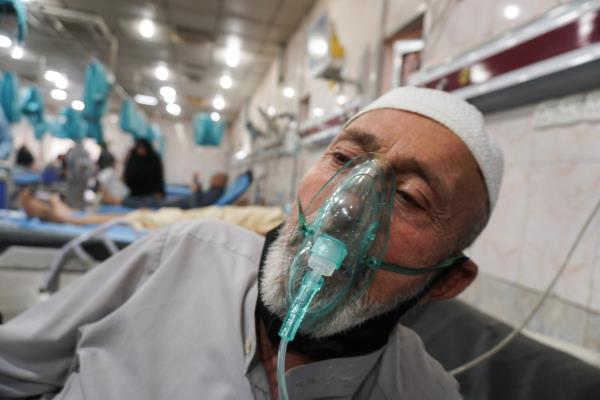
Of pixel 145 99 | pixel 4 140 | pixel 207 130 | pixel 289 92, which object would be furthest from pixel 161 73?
pixel 4 140

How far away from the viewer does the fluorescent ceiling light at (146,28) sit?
5.69 m

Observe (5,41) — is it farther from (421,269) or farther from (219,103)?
(219,103)

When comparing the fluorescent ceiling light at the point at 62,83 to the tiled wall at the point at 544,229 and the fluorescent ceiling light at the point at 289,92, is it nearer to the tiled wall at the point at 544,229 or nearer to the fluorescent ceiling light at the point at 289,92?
the fluorescent ceiling light at the point at 289,92

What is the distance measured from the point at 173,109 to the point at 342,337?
12.6 metres

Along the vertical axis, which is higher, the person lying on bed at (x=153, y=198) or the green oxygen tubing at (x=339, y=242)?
the green oxygen tubing at (x=339, y=242)

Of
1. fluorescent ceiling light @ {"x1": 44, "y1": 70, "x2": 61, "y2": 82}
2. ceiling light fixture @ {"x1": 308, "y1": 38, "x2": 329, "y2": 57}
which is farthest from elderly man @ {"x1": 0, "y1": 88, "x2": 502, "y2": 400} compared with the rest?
fluorescent ceiling light @ {"x1": 44, "y1": 70, "x2": 61, "y2": 82}

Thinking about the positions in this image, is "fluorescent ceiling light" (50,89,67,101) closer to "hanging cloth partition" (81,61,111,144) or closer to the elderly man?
"hanging cloth partition" (81,61,111,144)

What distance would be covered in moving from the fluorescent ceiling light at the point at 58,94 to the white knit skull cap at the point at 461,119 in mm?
12112

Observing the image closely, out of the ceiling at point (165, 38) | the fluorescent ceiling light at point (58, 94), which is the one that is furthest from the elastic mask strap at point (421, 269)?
the fluorescent ceiling light at point (58, 94)

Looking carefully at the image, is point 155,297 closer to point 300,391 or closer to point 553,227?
point 300,391

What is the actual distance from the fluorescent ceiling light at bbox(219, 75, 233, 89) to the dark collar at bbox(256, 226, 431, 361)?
7880mm

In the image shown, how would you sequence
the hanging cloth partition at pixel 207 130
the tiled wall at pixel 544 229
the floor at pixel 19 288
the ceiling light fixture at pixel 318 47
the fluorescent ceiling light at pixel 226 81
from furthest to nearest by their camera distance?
the fluorescent ceiling light at pixel 226 81, the hanging cloth partition at pixel 207 130, the ceiling light fixture at pixel 318 47, the floor at pixel 19 288, the tiled wall at pixel 544 229

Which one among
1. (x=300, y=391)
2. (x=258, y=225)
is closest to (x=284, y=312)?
(x=300, y=391)

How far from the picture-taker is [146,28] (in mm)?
5918
